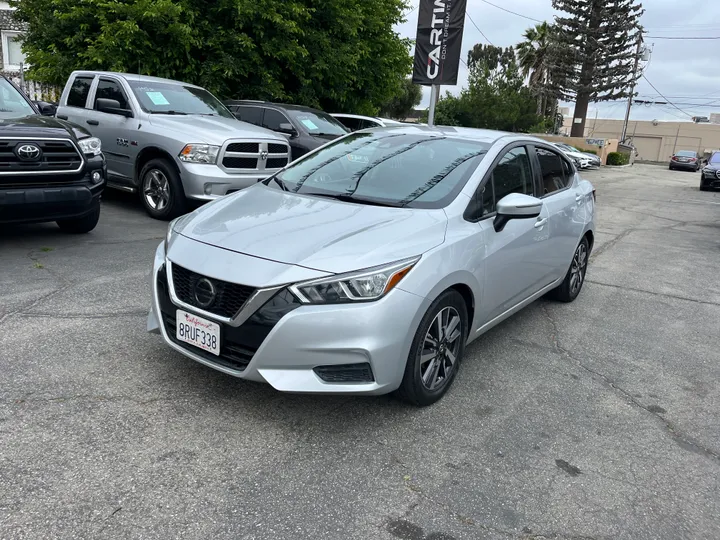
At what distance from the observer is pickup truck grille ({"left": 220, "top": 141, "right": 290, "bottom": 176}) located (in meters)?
7.96

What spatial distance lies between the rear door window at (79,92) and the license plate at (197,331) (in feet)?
23.7

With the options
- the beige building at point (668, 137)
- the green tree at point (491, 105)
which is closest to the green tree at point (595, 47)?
the green tree at point (491, 105)

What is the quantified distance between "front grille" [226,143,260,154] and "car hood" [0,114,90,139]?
1860 millimetres

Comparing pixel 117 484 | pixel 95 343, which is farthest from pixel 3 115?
pixel 117 484

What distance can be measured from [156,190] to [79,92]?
2517mm

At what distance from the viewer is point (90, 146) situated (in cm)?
648

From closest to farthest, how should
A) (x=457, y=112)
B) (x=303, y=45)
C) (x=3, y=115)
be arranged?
(x=3, y=115), (x=303, y=45), (x=457, y=112)

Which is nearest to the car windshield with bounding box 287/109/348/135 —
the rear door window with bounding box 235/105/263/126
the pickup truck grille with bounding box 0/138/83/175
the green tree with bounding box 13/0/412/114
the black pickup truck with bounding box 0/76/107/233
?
the rear door window with bounding box 235/105/263/126

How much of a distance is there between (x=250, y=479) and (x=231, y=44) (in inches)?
490

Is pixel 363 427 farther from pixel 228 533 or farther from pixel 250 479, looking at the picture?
pixel 228 533

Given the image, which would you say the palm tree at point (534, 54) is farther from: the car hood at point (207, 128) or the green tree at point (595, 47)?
the car hood at point (207, 128)

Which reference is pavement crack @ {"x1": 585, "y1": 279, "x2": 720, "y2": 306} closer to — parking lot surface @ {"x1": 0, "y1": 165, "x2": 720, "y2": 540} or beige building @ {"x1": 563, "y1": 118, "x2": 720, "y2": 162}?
parking lot surface @ {"x1": 0, "y1": 165, "x2": 720, "y2": 540}

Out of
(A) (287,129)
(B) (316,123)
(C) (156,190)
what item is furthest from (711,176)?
(C) (156,190)

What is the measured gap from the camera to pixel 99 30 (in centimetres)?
1339
